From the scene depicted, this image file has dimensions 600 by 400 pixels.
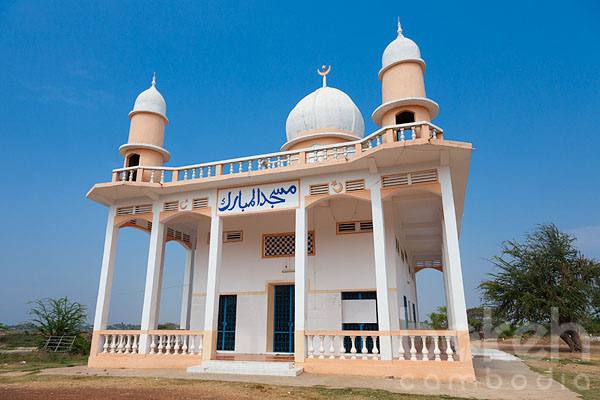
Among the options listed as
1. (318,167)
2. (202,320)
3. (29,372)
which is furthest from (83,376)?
(318,167)

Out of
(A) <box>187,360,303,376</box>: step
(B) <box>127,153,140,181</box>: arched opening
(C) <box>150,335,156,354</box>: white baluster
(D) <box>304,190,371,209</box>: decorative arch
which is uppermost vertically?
(B) <box>127,153,140,181</box>: arched opening

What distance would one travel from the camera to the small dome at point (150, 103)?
46.8 feet

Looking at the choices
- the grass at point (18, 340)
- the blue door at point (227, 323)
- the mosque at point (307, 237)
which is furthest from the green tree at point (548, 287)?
the grass at point (18, 340)

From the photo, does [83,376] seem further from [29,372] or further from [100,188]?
[100,188]

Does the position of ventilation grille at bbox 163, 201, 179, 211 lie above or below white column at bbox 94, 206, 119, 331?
above

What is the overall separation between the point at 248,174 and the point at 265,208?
1.04m

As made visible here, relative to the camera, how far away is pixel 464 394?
22.5 feet

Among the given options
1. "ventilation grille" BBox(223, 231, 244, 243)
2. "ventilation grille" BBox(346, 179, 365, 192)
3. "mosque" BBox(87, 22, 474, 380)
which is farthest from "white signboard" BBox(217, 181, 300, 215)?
"ventilation grille" BBox(223, 231, 244, 243)

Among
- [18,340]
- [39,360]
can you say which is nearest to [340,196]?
[39,360]

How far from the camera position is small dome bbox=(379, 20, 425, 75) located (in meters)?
12.1

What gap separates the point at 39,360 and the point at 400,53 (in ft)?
48.6

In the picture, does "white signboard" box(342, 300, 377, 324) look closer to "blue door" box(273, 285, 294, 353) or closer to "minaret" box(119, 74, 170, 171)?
"blue door" box(273, 285, 294, 353)

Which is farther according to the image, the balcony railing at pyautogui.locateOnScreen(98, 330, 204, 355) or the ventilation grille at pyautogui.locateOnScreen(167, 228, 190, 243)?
the ventilation grille at pyautogui.locateOnScreen(167, 228, 190, 243)

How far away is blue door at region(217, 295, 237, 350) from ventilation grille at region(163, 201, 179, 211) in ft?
10.8
